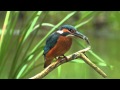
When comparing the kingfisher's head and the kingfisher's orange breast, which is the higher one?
the kingfisher's head

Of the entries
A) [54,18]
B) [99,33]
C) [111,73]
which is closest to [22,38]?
[111,73]

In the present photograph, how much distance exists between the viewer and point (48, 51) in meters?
1.01

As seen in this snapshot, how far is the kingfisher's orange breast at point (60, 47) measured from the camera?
972 millimetres

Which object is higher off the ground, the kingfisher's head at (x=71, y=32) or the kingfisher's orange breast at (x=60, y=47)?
the kingfisher's head at (x=71, y=32)

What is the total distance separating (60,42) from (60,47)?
12 millimetres

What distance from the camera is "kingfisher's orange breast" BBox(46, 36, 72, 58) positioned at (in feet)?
3.19

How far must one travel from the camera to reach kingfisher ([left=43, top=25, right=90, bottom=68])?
0.96 m

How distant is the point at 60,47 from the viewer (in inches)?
38.8

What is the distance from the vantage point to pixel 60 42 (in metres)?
0.98

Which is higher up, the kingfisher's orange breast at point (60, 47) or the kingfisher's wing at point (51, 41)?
the kingfisher's wing at point (51, 41)

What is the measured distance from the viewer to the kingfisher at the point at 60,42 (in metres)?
0.96
